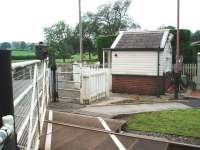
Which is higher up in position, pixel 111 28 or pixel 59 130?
pixel 111 28

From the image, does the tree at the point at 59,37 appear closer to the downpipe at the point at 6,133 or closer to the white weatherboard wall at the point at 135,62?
the white weatherboard wall at the point at 135,62

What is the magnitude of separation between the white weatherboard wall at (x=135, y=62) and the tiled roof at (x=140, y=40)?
1.21 ft

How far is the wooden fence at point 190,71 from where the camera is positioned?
19938mm

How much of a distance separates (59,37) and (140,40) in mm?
36451

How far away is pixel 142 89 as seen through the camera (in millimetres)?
18078

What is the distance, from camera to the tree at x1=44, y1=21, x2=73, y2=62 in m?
51.1

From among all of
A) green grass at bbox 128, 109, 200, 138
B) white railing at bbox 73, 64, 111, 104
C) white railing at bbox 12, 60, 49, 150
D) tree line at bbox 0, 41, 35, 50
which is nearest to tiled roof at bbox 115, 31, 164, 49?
white railing at bbox 73, 64, 111, 104

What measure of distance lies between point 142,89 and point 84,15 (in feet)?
113

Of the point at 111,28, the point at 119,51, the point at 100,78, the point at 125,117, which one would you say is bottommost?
the point at 125,117

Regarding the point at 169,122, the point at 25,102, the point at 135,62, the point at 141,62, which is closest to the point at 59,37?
the point at 135,62

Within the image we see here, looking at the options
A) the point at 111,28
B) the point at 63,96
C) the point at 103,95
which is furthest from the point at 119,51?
the point at 111,28

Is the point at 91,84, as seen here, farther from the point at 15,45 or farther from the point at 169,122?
the point at 15,45

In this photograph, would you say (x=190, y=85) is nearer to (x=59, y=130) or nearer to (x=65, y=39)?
(x=59, y=130)

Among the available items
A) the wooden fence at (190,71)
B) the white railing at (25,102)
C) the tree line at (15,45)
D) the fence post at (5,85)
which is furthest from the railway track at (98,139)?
the wooden fence at (190,71)
